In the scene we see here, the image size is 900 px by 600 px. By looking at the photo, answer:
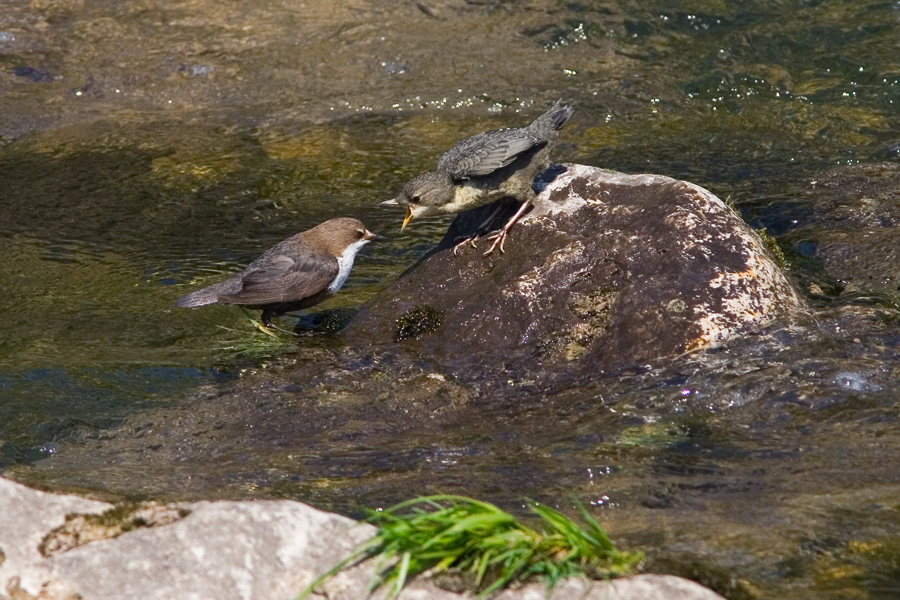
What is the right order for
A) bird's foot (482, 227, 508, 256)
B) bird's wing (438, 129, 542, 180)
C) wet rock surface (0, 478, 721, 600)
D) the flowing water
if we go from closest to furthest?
wet rock surface (0, 478, 721, 600)
the flowing water
bird's wing (438, 129, 542, 180)
bird's foot (482, 227, 508, 256)

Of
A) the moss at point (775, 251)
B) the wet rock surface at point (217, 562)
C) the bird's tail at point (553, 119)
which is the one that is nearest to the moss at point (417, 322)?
the bird's tail at point (553, 119)

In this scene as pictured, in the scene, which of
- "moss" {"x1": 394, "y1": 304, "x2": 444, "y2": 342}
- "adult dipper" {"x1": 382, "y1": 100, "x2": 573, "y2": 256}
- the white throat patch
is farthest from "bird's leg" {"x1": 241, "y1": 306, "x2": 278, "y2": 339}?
"adult dipper" {"x1": 382, "y1": 100, "x2": 573, "y2": 256}

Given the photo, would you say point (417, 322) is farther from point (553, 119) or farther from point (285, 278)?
point (553, 119)

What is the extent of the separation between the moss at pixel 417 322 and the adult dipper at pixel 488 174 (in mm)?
464

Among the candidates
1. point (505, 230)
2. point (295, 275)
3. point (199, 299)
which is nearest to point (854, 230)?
point (505, 230)

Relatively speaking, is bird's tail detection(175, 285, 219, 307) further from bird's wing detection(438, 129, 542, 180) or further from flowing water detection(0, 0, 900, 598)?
bird's wing detection(438, 129, 542, 180)

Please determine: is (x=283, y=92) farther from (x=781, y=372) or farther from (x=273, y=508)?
(x=273, y=508)

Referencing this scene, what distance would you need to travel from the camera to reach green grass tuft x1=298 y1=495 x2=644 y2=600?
3.05 meters

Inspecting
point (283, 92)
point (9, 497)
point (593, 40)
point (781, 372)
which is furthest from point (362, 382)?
point (593, 40)

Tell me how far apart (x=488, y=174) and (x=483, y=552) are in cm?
316

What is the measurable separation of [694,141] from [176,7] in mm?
5677

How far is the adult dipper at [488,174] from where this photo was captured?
5984 mm

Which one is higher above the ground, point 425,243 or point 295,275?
point 295,275

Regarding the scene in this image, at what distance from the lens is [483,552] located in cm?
313
